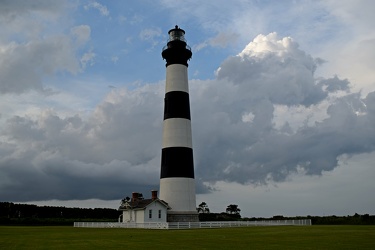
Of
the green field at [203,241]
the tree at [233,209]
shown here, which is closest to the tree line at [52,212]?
the tree at [233,209]

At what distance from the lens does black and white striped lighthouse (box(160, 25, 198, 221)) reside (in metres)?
41.5

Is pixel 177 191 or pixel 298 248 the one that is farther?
pixel 177 191

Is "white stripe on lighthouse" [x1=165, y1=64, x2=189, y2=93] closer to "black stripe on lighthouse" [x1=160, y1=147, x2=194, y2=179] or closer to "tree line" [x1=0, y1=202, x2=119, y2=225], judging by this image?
"black stripe on lighthouse" [x1=160, y1=147, x2=194, y2=179]

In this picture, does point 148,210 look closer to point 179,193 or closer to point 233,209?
point 179,193

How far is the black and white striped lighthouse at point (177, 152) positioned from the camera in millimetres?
41500

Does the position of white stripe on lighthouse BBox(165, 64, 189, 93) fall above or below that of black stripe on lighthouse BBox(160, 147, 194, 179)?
above

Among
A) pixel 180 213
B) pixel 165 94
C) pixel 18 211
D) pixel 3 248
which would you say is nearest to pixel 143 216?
pixel 180 213

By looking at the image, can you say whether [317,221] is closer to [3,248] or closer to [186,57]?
[186,57]

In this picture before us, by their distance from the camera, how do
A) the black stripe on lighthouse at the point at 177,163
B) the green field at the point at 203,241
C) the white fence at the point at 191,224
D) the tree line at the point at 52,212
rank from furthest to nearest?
the tree line at the point at 52,212 → the black stripe on lighthouse at the point at 177,163 → the white fence at the point at 191,224 → the green field at the point at 203,241

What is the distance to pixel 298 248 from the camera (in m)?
15.4

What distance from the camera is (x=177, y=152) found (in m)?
41.6

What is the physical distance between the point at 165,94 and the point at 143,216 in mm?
13421

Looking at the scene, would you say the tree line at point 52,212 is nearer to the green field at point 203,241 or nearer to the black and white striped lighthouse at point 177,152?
the black and white striped lighthouse at point 177,152

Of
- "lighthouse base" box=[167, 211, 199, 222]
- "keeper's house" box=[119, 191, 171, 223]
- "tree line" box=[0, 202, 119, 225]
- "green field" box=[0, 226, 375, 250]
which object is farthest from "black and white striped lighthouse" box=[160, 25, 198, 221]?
"tree line" box=[0, 202, 119, 225]
